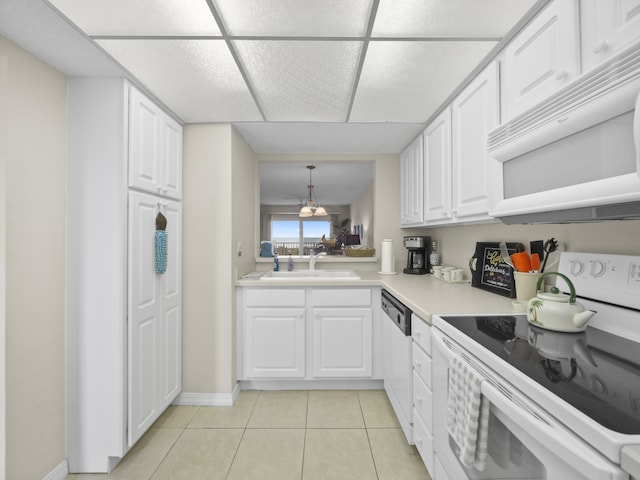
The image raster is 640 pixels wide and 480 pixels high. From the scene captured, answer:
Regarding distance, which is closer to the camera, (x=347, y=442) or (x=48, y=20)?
(x=48, y=20)

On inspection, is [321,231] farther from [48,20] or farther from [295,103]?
[48,20]

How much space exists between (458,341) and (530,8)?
4.28ft

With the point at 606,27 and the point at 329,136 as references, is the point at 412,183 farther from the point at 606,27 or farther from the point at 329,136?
the point at 606,27

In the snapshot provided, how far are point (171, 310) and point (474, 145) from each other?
2165 millimetres

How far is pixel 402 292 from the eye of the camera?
1.90 meters

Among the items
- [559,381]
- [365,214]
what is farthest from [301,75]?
[365,214]

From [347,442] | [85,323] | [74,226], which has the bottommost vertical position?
[347,442]

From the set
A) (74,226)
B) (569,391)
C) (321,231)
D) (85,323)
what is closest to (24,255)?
(74,226)

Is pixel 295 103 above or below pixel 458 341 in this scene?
above

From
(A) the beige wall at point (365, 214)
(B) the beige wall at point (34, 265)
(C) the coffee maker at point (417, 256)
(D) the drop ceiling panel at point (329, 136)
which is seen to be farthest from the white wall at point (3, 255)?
(A) the beige wall at point (365, 214)

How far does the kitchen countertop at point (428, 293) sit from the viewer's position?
1.48 metres

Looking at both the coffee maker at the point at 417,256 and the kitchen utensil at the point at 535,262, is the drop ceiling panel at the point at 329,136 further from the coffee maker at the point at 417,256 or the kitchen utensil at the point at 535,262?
the kitchen utensil at the point at 535,262

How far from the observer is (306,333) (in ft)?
7.98

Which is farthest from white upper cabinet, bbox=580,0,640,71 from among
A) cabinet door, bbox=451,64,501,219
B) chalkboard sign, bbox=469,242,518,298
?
chalkboard sign, bbox=469,242,518,298
